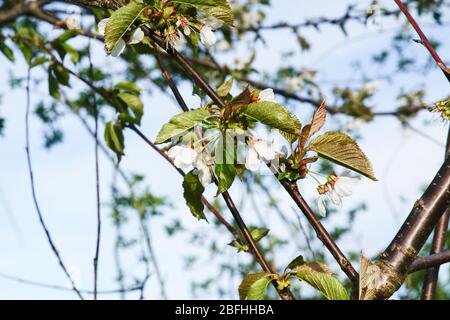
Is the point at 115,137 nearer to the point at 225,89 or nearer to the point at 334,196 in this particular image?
the point at 225,89

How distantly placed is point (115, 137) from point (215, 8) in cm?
72

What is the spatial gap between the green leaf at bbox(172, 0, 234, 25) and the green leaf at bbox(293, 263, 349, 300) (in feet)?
1.42

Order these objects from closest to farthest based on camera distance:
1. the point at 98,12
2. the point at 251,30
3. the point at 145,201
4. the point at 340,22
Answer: the point at 98,12, the point at 340,22, the point at 251,30, the point at 145,201

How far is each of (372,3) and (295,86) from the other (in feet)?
5.92

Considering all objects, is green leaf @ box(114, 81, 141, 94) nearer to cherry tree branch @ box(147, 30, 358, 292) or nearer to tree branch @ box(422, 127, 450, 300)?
cherry tree branch @ box(147, 30, 358, 292)

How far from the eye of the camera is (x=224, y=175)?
0.98m

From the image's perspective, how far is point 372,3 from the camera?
197cm

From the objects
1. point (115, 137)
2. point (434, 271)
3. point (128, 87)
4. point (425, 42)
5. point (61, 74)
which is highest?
point (61, 74)

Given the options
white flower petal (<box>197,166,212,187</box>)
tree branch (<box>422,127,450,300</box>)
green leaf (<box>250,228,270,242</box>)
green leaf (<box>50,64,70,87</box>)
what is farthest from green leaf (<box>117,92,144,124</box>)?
tree branch (<box>422,127,450,300</box>)

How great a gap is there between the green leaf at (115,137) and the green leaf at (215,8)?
2.30 ft

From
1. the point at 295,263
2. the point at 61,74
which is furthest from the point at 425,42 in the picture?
the point at 61,74

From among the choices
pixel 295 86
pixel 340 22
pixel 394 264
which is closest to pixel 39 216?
pixel 394 264
